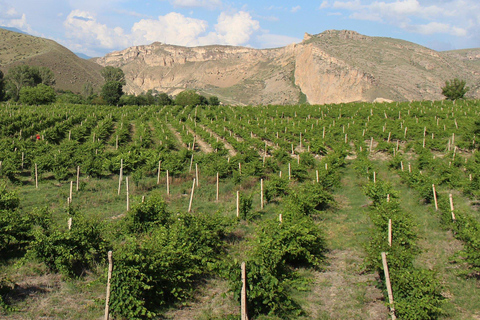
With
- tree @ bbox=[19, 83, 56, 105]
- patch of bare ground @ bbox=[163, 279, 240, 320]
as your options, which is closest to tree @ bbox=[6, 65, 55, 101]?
tree @ bbox=[19, 83, 56, 105]

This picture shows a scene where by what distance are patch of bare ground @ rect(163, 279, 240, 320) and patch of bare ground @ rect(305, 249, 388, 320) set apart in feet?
5.46

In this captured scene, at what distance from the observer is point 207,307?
7.34 meters

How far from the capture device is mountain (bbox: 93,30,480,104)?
9056cm

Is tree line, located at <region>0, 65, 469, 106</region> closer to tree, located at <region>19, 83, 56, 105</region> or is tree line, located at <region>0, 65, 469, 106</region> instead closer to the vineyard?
tree, located at <region>19, 83, 56, 105</region>

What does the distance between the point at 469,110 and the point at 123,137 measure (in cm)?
3342

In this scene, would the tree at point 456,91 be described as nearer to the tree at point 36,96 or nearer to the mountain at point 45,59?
the tree at point 36,96

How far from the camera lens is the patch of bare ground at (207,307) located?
6.97 meters

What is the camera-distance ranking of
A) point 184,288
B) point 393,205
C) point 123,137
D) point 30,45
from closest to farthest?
point 184,288 → point 393,205 → point 123,137 → point 30,45

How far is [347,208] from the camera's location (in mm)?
14961

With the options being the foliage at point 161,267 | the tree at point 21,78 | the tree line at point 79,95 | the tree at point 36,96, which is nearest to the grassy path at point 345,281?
the foliage at point 161,267

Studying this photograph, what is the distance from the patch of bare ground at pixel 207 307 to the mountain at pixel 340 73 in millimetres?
72751

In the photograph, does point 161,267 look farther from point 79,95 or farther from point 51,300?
point 79,95

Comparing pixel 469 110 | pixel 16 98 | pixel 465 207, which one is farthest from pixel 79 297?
pixel 16 98

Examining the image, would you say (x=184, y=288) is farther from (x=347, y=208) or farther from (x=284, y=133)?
(x=284, y=133)
